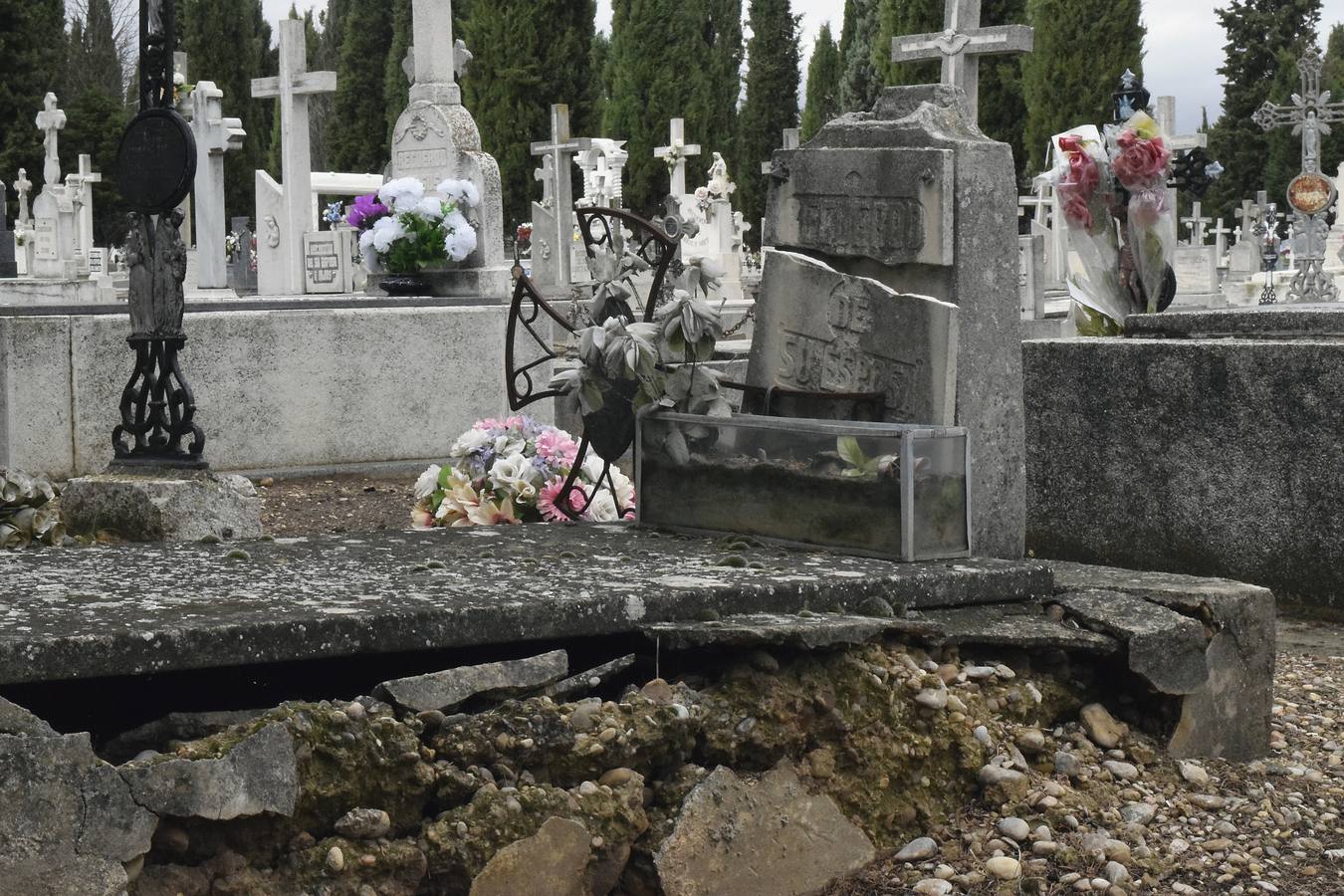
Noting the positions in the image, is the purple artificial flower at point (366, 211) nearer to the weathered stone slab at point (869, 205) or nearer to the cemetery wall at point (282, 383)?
the cemetery wall at point (282, 383)

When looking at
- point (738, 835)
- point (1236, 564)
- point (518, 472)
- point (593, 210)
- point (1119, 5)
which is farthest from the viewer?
point (1119, 5)

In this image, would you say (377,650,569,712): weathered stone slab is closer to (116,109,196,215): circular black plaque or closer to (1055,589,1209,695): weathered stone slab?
(1055,589,1209,695): weathered stone slab

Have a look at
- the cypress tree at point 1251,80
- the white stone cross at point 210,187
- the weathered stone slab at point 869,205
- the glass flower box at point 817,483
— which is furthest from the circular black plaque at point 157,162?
the cypress tree at point 1251,80

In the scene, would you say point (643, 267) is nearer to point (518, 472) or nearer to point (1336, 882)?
point (518, 472)

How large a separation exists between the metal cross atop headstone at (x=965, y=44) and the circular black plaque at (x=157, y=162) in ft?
23.1

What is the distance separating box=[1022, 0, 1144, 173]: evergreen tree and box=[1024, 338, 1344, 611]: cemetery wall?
80.0 feet

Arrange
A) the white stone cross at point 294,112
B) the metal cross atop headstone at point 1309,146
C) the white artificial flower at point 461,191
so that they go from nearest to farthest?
the white artificial flower at point 461,191, the white stone cross at point 294,112, the metal cross atop headstone at point 1309,146

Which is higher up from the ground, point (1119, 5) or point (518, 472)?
point (1119, 5)

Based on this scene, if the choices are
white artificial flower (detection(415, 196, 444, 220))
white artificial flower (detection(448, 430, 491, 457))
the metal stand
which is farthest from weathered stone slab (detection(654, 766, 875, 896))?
white artificial flower (detection(415, 196, 444, 220))

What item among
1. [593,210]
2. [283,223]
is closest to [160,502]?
[593,210]

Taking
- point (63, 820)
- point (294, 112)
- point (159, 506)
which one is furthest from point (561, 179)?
point (63, 820)

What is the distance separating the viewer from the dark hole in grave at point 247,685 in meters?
2.96

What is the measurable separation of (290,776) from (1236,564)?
14.4 ft

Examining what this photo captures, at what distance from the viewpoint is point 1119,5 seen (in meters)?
30.1
